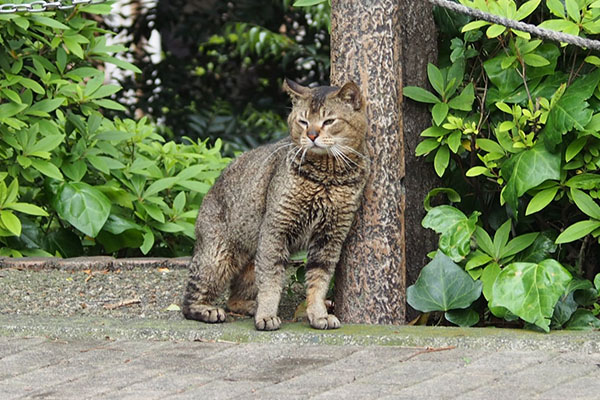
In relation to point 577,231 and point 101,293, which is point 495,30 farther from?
point 101,293

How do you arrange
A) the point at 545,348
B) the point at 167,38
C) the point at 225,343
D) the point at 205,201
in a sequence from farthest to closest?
1. the point at 167,38
2. the point at 205,201
3. the point at 225,343
4. the point at 545,348

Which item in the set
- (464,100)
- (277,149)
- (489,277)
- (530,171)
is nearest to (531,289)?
(489,277)

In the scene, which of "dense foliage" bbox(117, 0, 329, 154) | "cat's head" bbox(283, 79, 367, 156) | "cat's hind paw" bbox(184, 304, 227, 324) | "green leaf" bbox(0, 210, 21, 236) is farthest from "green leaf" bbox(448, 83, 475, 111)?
"dense foliage" bbox(117, 0, 329, 154)

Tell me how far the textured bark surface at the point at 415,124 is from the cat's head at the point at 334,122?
Answer: 328 mm

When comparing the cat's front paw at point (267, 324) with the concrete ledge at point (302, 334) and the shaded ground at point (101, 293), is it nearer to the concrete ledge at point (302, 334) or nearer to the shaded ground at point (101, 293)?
the concrete ledge at point (302, 334)

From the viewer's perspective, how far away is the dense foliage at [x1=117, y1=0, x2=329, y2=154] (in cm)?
1035

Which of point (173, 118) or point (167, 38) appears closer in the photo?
point (173, 118)

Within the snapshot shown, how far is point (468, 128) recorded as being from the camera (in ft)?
16.5

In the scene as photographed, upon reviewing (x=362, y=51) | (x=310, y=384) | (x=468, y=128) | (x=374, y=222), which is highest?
(x=362, y=51)

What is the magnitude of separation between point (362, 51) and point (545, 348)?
172 centimetres

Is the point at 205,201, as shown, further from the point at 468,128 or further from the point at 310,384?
the point at 310,384

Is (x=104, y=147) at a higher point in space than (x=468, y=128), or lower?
lower

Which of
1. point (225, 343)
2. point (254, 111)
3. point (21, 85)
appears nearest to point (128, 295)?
point (225, 343)

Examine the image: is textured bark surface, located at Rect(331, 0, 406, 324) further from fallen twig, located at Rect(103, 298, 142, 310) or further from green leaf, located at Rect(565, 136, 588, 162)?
fallen twig, located at Rect(103, 298, 142, 310)
